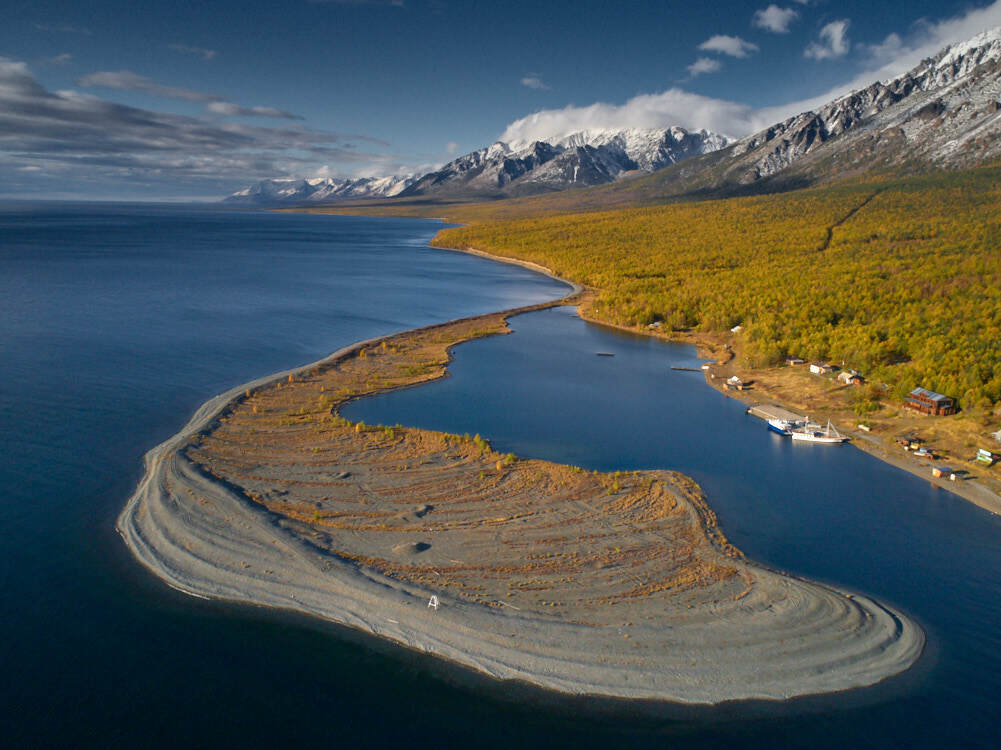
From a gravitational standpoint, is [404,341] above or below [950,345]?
below

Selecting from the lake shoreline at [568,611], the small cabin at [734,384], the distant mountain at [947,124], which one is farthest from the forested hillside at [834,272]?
the lake shoreline at [568,611]

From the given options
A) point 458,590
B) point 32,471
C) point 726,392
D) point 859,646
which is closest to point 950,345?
point 726,392

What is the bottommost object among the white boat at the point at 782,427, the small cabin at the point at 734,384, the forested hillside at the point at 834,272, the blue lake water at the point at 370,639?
the blue lake water at the point at 370,639

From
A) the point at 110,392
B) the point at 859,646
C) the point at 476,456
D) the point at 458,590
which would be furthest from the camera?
the point at 110,392

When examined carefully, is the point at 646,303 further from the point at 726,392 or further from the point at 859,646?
the point at 859,646

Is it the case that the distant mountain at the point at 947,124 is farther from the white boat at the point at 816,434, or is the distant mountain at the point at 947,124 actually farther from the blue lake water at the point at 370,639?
the white boat at the point at 816,434

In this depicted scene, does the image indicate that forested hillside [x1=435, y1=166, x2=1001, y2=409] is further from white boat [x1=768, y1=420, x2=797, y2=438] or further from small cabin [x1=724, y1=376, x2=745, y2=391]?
white boat [x1=768, y1=420, x2=797, y2=438]
